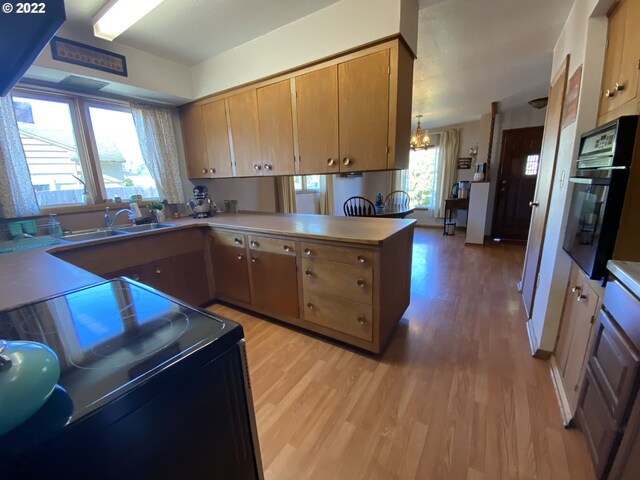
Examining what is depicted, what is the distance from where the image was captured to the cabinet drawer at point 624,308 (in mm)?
820

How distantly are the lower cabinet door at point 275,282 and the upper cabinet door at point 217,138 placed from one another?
105cm

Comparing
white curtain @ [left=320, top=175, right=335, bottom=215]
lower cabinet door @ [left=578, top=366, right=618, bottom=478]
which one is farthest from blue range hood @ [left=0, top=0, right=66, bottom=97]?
white curtain @ [left=320, top=175, right=335, bottom=215]

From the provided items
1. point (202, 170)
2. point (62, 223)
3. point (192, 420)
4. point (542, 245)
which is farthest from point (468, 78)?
point (62, 223)

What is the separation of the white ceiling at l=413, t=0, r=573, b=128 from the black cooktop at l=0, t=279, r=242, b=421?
223cm

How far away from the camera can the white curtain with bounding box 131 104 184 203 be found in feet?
8.50

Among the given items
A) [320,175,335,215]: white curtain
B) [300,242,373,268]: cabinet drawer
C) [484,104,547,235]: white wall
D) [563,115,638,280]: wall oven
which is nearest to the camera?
[563,115,638,280]: wall oven

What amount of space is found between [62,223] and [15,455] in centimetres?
249

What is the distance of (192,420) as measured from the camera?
23.0 inches

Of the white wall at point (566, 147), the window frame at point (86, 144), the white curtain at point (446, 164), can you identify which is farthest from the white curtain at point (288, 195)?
the white curtain at point (446, 164)

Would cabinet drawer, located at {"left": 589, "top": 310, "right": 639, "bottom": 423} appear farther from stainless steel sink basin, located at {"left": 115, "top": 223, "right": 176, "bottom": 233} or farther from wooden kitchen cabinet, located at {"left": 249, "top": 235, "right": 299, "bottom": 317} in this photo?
stainless steel sink basin, located at {"left": 115, "top": 223, "right": 176, "bottom": 233}

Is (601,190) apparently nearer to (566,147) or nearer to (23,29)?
(566,147)

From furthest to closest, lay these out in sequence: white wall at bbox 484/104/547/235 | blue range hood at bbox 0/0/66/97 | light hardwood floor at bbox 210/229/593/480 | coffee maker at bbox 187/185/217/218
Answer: white wall at bbox 484/104/547/235 → coffee maker at bbox 187/185/217/218 → light hardwood floor at bbox 210/229/593/480 → blue range hood at bbox 0/0/66/97

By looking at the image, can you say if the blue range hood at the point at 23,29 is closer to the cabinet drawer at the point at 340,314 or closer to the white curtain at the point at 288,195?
the cabinet drawer at the point at 340,314

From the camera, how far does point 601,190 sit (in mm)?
1102
